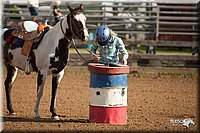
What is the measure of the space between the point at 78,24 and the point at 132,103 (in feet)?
10.8

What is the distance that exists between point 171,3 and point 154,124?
53.0 feet

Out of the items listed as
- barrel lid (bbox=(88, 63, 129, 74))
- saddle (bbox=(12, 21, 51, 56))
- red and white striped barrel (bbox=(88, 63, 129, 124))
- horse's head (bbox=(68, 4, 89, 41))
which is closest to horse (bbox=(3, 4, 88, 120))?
horse's head (bbox=(68, 4, 89, 41))

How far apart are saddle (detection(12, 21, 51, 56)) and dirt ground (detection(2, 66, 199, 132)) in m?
1.32

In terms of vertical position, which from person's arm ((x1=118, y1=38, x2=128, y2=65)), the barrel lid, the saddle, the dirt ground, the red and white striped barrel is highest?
the saddle

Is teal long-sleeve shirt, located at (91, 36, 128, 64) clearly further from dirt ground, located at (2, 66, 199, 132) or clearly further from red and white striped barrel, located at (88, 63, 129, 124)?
dirt ground, located at (2, 66, 199, 132)

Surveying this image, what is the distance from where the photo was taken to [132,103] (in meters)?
12.4

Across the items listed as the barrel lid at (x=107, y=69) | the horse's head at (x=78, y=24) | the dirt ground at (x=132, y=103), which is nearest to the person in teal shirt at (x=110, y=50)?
the horse's head at (x=78, y=24)

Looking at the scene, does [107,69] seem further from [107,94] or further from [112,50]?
[112,50]

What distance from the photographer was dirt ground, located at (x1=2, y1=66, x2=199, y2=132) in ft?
30.5

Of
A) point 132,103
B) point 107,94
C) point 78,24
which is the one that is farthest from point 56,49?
point 132,103

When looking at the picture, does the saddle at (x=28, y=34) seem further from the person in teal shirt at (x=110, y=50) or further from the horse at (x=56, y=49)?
the person in teal shirt at (x=110, y=50)

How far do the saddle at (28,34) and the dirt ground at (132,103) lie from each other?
1.32m

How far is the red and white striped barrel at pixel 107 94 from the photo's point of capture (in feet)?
30.7

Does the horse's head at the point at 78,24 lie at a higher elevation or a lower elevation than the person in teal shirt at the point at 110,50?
higher
